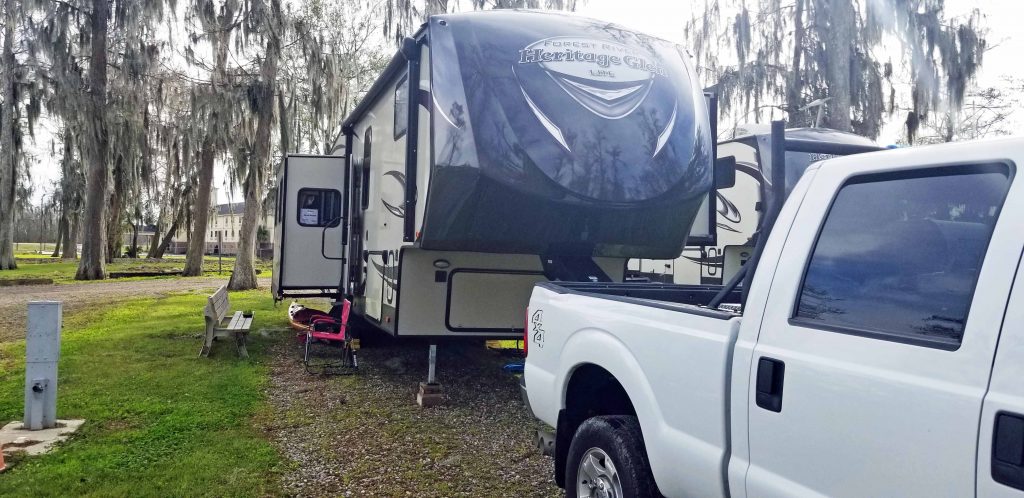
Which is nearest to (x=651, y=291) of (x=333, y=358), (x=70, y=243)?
(x=333, y=358)

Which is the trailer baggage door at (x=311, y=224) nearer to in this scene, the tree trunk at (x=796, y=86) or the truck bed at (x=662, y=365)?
the truck bed at (x=662, y=365)

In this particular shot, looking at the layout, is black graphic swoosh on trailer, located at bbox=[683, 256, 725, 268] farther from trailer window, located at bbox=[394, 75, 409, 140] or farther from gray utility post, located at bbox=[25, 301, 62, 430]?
gray utility post, located at bbox=[25, 301, 62, 430]

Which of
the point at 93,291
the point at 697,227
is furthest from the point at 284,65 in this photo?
the point at 697,227

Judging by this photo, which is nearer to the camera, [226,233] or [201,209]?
[201,209]

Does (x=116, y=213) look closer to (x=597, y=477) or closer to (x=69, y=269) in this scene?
(x=69, y=269)

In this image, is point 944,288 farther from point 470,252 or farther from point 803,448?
point 470,252

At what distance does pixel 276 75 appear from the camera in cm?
1816

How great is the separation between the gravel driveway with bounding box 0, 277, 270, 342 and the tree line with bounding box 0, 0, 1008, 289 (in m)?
1.80

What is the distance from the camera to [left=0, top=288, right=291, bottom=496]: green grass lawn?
184 inches

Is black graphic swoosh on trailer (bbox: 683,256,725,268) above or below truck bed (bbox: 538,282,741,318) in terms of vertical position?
above

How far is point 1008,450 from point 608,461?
1724 millimetres

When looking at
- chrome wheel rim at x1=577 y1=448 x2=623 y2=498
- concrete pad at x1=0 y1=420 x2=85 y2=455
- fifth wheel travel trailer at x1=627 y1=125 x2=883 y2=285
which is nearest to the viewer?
chrome wheel rim at x1=577 y1=448 x2=623 y2=498

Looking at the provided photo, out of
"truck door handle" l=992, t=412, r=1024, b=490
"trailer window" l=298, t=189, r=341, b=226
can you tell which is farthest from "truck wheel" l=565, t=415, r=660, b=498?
"trailer window" l=298, t=189, r=341, b=226

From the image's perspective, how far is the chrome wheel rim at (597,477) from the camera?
3.20 metres
